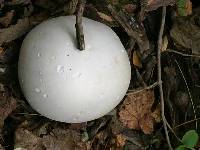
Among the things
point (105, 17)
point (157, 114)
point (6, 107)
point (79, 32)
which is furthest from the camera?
point (157, 114)

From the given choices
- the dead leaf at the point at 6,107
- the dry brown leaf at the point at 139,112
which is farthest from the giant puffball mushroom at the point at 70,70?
the dry brown leaf at the point at 139,112

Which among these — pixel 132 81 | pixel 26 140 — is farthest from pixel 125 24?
pixel 26 140

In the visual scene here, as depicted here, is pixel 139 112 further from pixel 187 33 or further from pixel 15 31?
pixel 15 31

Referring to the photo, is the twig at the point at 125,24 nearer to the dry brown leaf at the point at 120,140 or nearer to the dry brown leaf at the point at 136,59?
the dry brown leaf at the point at 136,59

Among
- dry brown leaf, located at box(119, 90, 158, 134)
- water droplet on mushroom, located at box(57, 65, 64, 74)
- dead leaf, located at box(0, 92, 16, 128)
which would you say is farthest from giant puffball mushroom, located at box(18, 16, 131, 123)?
dry brown leaf, located at box(119, 90, 158, 134)

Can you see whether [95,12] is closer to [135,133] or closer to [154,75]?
[154,75]

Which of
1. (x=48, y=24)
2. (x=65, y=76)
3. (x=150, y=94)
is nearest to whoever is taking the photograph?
(x=65, y=76)

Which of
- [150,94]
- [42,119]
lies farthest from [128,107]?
[42,119]
